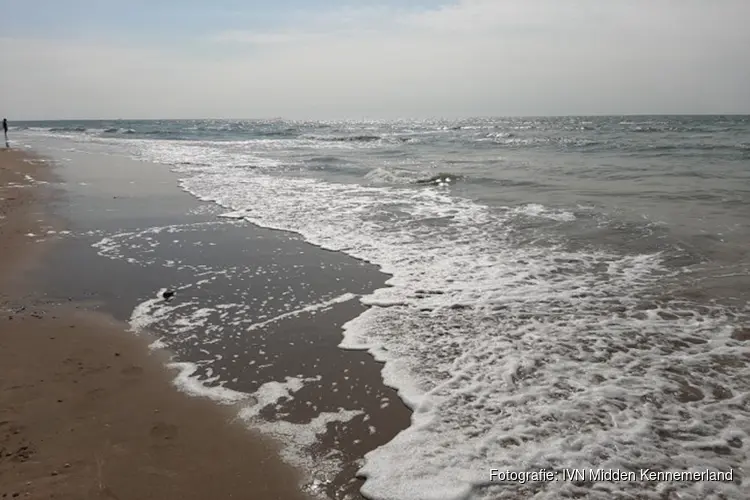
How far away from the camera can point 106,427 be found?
350 cm

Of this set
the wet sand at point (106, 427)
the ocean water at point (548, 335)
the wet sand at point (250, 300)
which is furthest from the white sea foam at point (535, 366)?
the wet sand at point (106, 427)

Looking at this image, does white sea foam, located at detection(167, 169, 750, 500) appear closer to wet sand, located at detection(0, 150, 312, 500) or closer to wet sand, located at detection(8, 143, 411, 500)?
wet sand, located at detection(8, 143, 411, 500)

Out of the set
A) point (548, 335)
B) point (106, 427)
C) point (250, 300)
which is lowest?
point (106, 427)

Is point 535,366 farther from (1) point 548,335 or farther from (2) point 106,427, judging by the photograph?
(2) point 106,427

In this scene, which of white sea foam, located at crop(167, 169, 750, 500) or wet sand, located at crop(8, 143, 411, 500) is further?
wet sand, located at crop(8, 143, 411, 500)

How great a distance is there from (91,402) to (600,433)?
3.91 m

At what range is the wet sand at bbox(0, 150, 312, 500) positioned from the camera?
2.96 m

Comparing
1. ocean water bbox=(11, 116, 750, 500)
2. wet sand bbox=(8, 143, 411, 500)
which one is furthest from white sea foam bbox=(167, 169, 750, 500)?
wet sand bbox=(8, 143, 411, 500)

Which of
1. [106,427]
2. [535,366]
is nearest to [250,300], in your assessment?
[106,427]

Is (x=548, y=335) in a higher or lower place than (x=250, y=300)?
lower

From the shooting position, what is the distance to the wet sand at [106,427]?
2.96 metres

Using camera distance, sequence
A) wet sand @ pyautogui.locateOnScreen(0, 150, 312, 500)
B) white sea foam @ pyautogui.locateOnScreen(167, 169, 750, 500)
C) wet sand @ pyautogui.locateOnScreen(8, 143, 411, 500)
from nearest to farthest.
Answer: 1. wet sand @ pyautogui.locateOnScreen(0, 150, 312, 500)
2. white sea foam @ pyautogui.locateOnScreen(167, 169, 750, 500)
3. wet sand @ pyautogui.locateOnScreen(8, 143, 411, 500)

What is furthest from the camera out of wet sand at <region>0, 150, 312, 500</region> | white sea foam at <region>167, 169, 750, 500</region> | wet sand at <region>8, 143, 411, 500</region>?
wet sand at <region>8, 143, 411, 500</region>

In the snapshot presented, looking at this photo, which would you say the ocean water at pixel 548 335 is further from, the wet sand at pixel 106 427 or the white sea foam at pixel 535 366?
the wet sand at pixel 106 427
